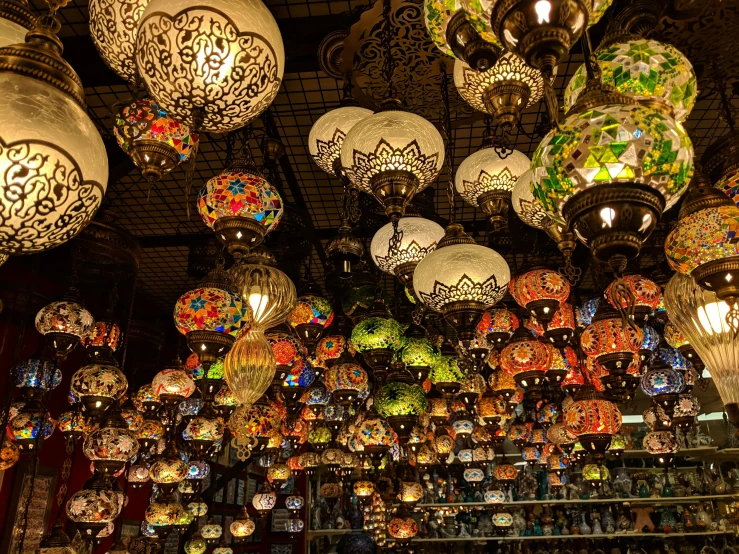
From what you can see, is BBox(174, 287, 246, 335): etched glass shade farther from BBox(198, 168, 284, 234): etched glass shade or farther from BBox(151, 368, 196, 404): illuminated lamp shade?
BBox(151, 368, 196, 404): illuminated lamp shade

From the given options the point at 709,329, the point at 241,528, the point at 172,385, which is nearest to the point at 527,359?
the point at 709,329

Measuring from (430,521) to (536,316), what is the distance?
20.1 ft

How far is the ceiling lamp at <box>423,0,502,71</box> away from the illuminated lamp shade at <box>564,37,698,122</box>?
236mm

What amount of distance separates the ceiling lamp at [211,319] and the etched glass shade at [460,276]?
762mm

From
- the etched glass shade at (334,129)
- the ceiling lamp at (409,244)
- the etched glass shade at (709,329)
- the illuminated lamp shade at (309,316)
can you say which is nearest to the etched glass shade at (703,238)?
the etched glass shade at (709,329)

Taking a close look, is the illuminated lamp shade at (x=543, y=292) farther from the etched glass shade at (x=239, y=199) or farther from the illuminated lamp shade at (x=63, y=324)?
the illuminated lamp shade at (x=63, y=324)

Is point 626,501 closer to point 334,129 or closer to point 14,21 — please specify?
point 334,129

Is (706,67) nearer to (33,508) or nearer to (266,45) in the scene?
(266,45)

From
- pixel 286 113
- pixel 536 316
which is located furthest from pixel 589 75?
pixel 286 113

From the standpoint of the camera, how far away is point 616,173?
83 centimetres

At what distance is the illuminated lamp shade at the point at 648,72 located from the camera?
118 cm

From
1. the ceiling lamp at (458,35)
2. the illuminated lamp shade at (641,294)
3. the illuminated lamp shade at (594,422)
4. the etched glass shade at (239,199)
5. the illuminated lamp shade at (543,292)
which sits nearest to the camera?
the ceiling lamp at (458,35)

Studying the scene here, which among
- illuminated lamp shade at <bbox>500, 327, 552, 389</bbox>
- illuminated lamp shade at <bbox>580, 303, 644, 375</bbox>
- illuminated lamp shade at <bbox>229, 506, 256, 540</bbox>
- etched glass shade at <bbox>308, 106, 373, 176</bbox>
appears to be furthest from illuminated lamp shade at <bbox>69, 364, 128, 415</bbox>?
illuminated lamp shade at <bbox>229, 506, 256, 540</bbox>

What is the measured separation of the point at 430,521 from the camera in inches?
304
